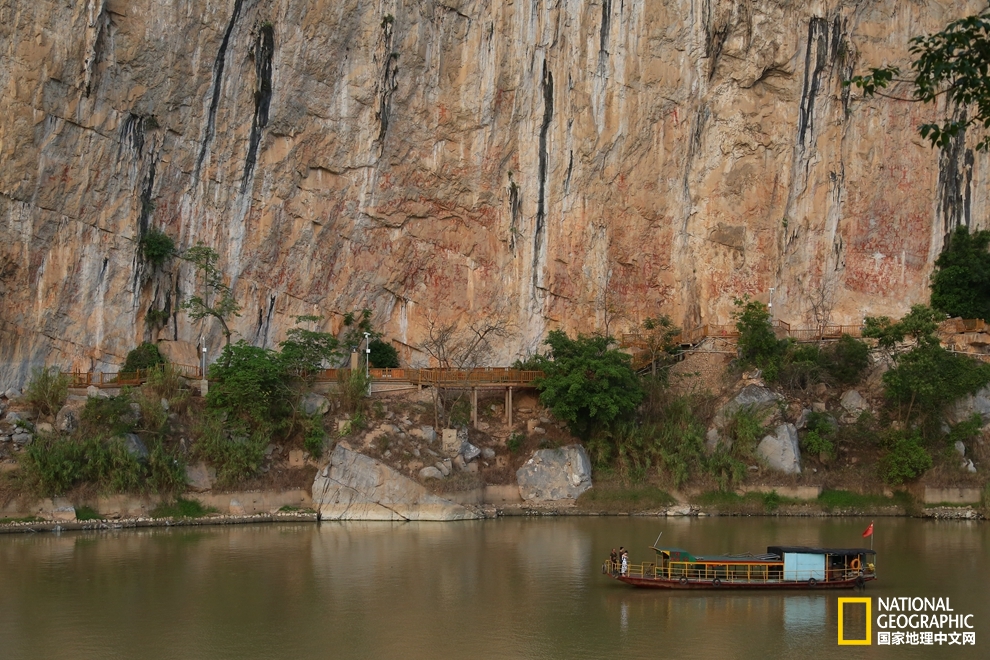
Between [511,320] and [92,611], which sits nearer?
[92,611]

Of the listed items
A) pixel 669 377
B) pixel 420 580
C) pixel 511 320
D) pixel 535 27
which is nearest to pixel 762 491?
pixel 669 377

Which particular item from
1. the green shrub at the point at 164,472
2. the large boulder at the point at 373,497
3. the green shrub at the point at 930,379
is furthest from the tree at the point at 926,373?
the green shrub at the point at 164,472

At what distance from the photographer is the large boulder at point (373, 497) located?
3189 cm

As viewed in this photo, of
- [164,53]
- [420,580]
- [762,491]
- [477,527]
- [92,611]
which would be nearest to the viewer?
[92,611]

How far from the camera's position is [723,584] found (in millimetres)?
21781

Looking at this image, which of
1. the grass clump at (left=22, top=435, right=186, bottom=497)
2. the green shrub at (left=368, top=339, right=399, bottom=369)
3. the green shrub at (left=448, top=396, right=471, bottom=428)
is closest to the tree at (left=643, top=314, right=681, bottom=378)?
the green shrub at (left=448, top=396, right=471, bottom=428)

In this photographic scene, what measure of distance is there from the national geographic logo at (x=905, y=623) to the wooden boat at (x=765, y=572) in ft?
3.29

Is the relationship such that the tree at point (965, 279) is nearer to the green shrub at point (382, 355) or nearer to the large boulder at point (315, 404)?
the green shrub at point (382, 355)

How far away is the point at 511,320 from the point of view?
40.8 m

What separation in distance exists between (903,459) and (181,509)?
21.4 m

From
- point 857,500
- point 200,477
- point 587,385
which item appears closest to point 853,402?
point 857,500

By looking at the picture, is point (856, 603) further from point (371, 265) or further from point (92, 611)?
point (371, 265)

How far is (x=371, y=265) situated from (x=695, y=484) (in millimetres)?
14304

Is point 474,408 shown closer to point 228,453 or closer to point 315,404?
point 315,404
